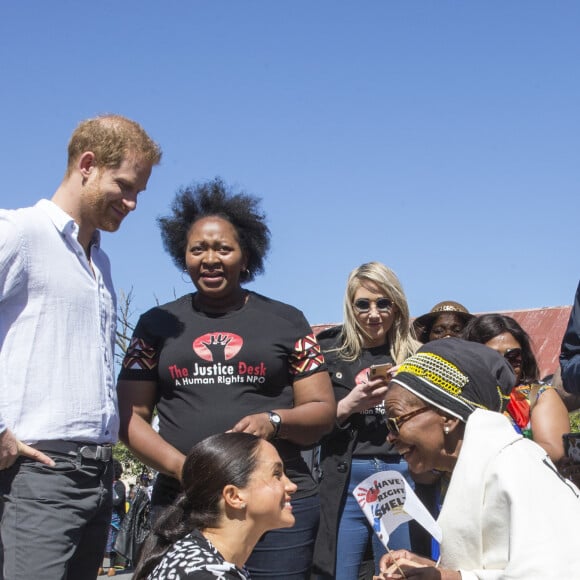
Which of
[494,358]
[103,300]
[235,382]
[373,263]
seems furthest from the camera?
[373,263]

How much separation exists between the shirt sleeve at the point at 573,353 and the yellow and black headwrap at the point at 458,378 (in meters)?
1.17

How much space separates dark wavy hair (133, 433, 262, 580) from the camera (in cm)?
321

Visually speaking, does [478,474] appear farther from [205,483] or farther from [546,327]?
[546,327]

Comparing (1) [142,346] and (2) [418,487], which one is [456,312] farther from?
(1) [142,346]

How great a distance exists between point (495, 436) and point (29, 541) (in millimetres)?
1708

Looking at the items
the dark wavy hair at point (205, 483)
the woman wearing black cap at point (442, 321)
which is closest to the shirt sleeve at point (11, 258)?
the dark wavy hair at point (205, 483)

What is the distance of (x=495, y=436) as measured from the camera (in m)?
2.49

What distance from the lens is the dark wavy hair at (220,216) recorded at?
450 centimetres

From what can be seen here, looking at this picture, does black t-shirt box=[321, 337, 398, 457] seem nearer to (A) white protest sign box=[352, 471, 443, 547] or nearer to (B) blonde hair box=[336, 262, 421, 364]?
(B) blonde hair box=[336, 262, 421, 364]

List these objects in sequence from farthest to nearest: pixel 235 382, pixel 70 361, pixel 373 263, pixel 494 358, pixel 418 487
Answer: pixel 373 263, pixel 418 487, pixel 235 382, pixel 70 361, pixel 494 358

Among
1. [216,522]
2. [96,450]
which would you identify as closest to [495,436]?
[216,522]

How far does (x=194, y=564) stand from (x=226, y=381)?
118cm

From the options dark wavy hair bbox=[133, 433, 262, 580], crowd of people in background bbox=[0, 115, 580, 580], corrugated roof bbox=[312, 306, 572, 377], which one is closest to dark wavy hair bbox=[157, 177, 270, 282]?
crowd of people in background bbox=[0, 115, 580, 580]

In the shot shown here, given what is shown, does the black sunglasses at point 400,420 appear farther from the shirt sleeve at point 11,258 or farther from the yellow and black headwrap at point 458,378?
the shirt sleeve at point 11,258
